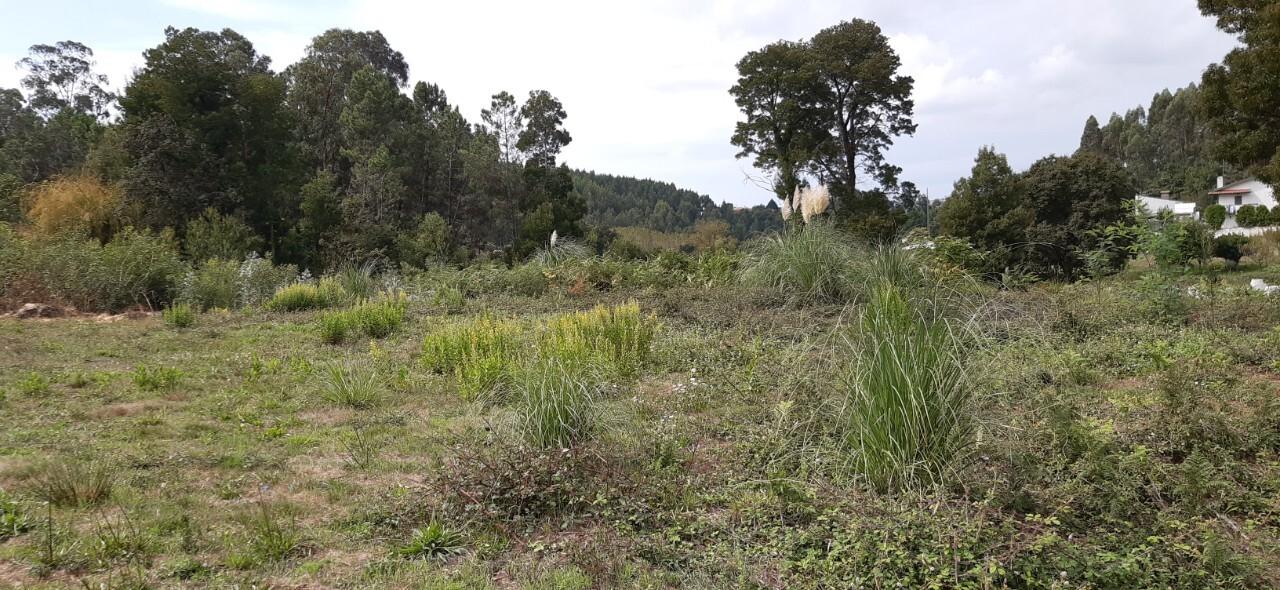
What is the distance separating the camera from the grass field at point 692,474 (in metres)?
2.35

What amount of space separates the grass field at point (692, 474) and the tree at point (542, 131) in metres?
27.6

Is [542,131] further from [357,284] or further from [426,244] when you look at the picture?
[357,284]

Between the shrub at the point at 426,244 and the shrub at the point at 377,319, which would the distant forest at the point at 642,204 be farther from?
the shrub at the point at 377,319

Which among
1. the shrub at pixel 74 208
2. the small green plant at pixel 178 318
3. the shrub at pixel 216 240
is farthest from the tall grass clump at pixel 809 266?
the shrub at pixel 74 208

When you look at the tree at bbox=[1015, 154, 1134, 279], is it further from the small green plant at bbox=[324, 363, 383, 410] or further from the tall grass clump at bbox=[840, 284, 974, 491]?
the small green plant at bbox=[324, 363, 383, 410]

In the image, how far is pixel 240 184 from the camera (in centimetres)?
2294

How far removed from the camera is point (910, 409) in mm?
2799

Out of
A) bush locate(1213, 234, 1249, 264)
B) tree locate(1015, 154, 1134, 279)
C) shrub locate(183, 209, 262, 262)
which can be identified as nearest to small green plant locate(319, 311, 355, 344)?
shrub locate(183, 209, 262, 262)

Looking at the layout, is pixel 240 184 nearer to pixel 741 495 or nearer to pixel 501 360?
pixel 501 360

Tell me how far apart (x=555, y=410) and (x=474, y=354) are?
2.10 meters

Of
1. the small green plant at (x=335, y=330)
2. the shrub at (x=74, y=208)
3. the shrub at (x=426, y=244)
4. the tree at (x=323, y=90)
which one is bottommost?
the small green plant at (x=335, y=330)

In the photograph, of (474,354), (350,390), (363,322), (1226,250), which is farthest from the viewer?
(1226,250)

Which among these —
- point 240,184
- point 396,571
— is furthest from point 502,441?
point 240,184

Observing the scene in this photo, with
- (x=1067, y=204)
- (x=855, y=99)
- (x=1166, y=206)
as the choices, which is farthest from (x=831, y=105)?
(x=1166, y=206)
